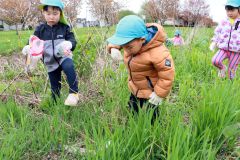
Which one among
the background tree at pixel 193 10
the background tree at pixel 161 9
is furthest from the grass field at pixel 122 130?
the background tree at pixel 193 10

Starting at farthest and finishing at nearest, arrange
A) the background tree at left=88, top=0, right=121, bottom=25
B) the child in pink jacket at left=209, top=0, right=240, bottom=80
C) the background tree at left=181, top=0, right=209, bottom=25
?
the background tree at left=181, top=0, right=209, bottom=25
the child in pink jacket at left=209, top=0, right=240, bottom=80
the background tree at left=88, top=0, right=121, bottom=25

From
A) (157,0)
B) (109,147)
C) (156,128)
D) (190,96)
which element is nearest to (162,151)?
(156,128)

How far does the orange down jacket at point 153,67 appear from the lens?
2.12 meters

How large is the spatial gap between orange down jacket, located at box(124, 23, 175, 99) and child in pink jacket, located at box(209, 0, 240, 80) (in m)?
1.69

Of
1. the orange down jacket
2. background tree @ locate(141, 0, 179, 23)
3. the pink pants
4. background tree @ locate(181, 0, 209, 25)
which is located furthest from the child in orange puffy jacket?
background tree @ locate(181, 0, 209, 25)

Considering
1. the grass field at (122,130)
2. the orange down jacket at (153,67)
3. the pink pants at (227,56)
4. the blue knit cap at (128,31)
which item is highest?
the blue knit cap at (128,31)

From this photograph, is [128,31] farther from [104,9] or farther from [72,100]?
[104,9]

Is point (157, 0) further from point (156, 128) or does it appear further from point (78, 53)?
point (156, 128)

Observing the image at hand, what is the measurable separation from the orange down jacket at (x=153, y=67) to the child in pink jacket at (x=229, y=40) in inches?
66.5

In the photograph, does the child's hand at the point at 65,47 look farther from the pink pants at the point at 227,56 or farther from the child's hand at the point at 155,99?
the pink pants at the point at 227,56

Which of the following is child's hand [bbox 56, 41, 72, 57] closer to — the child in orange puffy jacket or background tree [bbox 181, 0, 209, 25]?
the child in orange puffy jacket

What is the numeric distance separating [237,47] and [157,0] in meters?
1.69

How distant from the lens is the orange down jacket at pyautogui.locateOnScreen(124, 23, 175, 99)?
212cm

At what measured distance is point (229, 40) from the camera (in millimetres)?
3916
